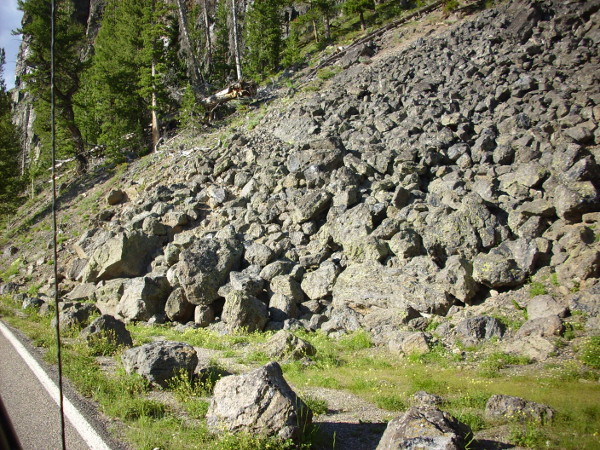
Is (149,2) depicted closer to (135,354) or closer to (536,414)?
(135,354)

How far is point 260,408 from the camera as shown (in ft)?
18.6

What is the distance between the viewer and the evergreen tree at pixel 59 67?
32.1 meters

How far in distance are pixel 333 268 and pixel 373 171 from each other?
5.88 m

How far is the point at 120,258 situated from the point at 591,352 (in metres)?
17.2

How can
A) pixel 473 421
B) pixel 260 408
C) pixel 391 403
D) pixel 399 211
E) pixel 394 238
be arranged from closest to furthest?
pixel 260 408, pixel 473 421, pixel 391 403, pixel 394 238, pixel 399 211

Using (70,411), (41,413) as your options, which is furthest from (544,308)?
(41,413)

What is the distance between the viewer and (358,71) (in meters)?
29.6

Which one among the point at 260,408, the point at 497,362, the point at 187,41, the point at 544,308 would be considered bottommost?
the point at 497,362

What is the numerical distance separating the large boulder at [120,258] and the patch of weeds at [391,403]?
14.1 meters

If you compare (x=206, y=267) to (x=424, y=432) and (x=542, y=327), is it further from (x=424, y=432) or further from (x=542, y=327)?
(x=424, y=432)

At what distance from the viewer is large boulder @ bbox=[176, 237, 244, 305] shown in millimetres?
15258

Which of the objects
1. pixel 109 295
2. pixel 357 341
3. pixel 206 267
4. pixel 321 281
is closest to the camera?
pixel 357 341

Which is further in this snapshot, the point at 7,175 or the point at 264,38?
the point at 264,38

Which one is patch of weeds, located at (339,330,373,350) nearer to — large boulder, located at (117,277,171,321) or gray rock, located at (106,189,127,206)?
large boulder, located at (117,277,171,321)
